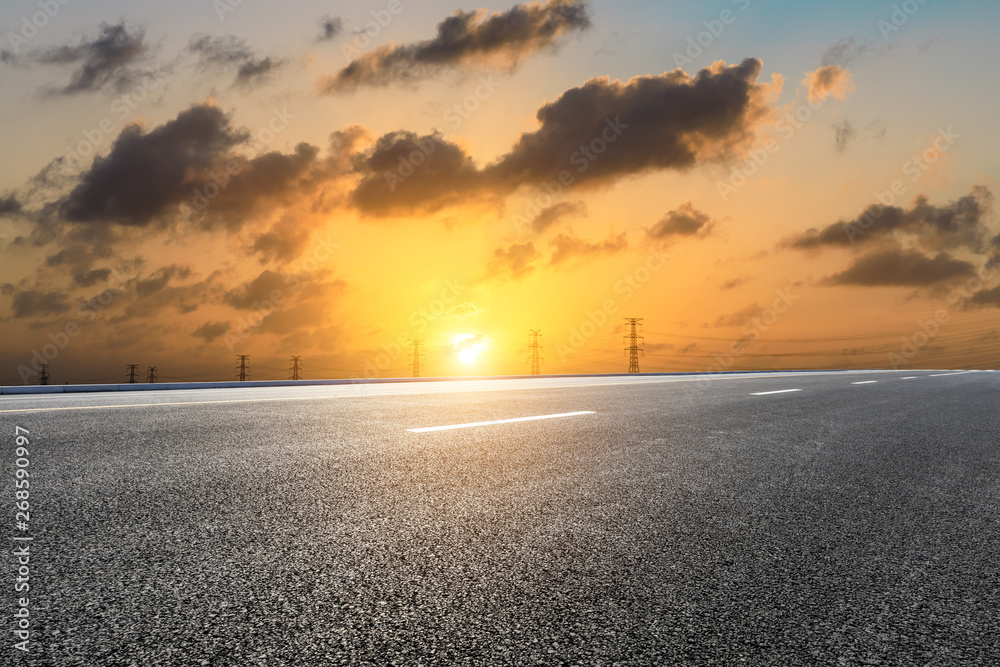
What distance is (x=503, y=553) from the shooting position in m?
2.56

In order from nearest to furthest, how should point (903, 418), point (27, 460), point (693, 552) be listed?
point (693, 552) < point (27, 460) < point (903, 418)

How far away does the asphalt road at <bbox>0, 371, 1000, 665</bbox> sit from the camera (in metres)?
1.81

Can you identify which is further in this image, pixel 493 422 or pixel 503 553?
pixel 493 422

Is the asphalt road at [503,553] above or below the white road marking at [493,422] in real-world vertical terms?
below

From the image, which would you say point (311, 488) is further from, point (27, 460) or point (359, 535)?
point (27, 460)

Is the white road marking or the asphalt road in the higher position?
the white road marking

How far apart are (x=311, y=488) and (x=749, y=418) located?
615 centimetres

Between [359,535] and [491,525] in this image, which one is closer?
[359,535]

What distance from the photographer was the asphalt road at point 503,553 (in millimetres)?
1810

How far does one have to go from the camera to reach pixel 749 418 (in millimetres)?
7949

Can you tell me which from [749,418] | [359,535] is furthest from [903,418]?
[359,535]

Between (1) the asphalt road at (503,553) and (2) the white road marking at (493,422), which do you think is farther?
(2) the white road marking at (493,422)

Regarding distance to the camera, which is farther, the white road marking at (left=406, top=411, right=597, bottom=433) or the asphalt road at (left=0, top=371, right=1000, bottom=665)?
the white road marking at (left=406, top=411, right=597, bottom=433)

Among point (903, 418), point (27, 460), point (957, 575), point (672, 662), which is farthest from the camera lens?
point (903, 418)
